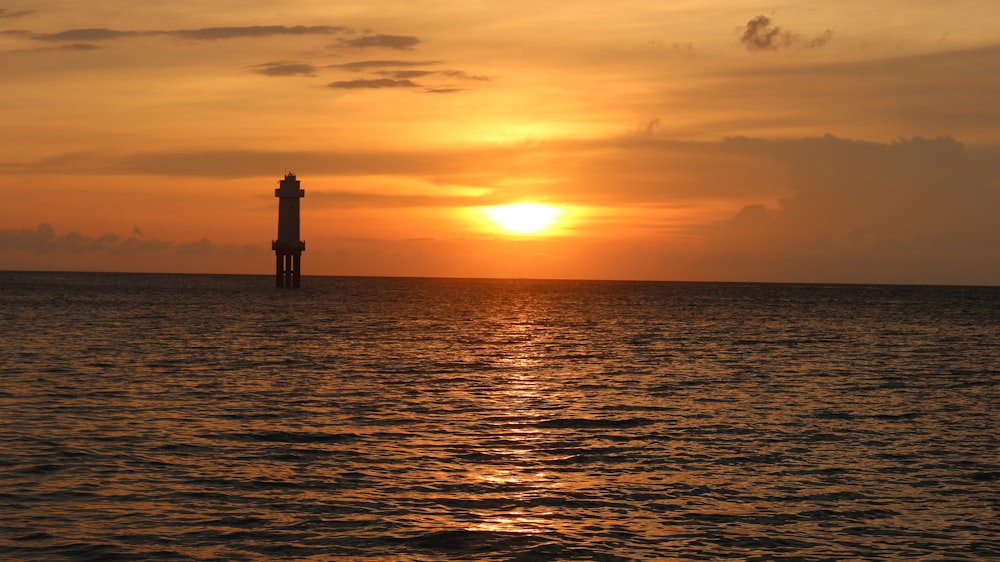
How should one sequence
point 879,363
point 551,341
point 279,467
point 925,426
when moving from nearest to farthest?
1. point 279,467
2. point 925,426
3. point 879,363
4. point 551,341

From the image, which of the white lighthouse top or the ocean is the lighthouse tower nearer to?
the white lighthouse top

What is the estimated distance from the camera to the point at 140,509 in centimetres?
1808

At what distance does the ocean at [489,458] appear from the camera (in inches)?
656

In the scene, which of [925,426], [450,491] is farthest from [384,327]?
[450,491]

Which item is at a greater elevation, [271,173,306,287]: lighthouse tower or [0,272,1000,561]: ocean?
[271,173,306,287]: lighthouse tower

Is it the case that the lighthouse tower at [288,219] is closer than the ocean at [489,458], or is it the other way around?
the ocean at [489,458]

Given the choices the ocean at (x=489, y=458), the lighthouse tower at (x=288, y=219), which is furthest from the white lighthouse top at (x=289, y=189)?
the ocean at (x=489, y=458)

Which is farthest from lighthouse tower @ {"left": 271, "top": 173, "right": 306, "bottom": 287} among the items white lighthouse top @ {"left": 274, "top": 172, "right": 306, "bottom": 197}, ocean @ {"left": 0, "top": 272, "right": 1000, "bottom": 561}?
ocean @ {"left": 0, "top": 272, "right": 1000, "bottom": 561}

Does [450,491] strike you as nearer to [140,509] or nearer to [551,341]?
[140,509]

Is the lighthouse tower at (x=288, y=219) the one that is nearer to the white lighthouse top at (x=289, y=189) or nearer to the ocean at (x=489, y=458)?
the white lighthouse top at (x=289, y=189)

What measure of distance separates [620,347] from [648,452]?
3842 cm

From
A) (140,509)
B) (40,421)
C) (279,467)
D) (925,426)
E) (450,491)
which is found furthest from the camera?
(925,426)

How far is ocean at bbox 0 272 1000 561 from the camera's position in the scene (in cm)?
1666

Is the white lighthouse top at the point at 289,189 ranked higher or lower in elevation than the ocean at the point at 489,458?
higher
